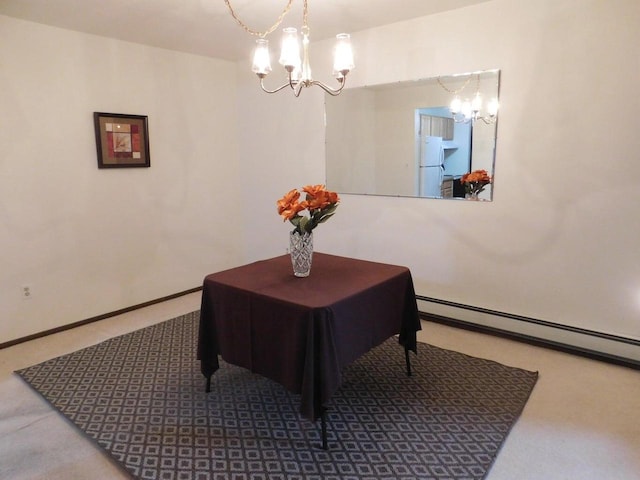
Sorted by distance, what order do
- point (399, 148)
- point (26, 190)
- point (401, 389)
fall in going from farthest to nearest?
point (399, 148), point (26, 190), point (401, 389)

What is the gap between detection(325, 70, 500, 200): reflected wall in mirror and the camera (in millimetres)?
3293

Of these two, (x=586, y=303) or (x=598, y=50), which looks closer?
(x=598, y=50)

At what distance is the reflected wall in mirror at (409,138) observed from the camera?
3293 millimetres

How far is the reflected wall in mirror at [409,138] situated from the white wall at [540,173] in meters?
0.10

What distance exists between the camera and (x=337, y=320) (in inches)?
→ 82.3

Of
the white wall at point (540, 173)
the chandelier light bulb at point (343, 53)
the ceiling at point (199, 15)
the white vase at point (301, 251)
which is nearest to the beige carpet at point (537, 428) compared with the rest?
the white wall at point (540, 173)

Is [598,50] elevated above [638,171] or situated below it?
above

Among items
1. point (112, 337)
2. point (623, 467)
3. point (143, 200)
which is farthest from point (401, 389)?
point (143, 200)

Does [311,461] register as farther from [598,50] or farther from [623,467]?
[598,50]

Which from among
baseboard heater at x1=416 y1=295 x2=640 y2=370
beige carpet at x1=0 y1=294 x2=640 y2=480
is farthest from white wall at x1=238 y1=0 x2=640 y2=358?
beige carpet at x1=0 y1=294 x2=640 y2=480

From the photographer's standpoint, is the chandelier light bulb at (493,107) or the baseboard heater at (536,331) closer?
the baseboard heater at (536,331)

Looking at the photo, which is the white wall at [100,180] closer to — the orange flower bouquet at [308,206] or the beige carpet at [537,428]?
the beige carpet at [537,428]

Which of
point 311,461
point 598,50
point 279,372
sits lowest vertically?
point 311,461

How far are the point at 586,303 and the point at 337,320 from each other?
6.60 ft
